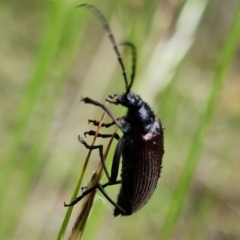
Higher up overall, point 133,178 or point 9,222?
point 133,178

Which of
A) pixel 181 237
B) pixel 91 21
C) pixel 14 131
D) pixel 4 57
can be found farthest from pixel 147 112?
pixel 91 21

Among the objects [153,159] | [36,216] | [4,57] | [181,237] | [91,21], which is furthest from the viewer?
[91,21]

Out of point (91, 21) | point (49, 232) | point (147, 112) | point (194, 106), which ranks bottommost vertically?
point (49, 232)

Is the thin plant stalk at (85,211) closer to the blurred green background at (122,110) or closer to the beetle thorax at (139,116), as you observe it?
the blurred green background at (122,110)

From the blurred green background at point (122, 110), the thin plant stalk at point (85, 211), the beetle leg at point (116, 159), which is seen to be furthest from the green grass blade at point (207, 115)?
the thin plant stalk at point (85, 211)

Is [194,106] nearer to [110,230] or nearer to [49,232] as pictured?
[110,230]

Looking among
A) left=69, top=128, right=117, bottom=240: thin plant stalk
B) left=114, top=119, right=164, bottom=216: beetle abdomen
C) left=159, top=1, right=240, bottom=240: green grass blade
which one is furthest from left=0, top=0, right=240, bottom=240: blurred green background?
left=69, top=128, right=117, bottom=240: thin plant stalk

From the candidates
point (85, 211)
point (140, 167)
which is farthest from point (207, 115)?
point (85, 211)

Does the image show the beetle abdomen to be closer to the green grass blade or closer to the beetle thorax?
the beetle thorax
